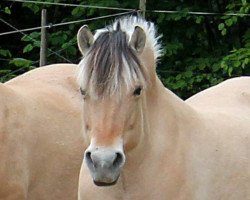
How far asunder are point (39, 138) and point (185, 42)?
553 centimetres

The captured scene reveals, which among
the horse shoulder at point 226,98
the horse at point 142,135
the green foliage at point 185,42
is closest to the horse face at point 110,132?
the horse at point 142,135

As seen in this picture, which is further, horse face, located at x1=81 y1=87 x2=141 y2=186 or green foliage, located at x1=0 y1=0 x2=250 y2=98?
green foliage, located at x1=0 y1=0 x2=250 y2=98

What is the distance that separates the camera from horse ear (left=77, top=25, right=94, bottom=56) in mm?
4508

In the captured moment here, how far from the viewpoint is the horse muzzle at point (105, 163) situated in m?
4.05

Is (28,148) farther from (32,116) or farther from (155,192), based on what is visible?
(155,192)

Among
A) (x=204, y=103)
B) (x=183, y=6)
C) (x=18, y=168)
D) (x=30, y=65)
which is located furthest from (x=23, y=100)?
(x=183, y=6)

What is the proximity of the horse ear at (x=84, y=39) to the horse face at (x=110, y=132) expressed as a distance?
1.07ft

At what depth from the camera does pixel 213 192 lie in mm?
4863

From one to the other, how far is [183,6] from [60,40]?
1.75 metres

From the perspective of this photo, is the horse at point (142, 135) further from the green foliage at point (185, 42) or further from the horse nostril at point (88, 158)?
the green foliage at point (185, 42)

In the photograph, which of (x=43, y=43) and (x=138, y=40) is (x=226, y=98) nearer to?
(x=138, y=40)

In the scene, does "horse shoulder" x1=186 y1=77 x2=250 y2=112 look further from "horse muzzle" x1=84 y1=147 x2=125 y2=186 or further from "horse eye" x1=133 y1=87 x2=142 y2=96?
"horse muzzle" x1=84 y1=147 x2=125 y2=186

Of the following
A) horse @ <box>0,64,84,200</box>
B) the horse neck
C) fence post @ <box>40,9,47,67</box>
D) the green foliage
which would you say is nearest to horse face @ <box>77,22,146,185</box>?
the horse neck

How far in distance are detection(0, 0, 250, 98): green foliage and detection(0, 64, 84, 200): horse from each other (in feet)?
12.7
